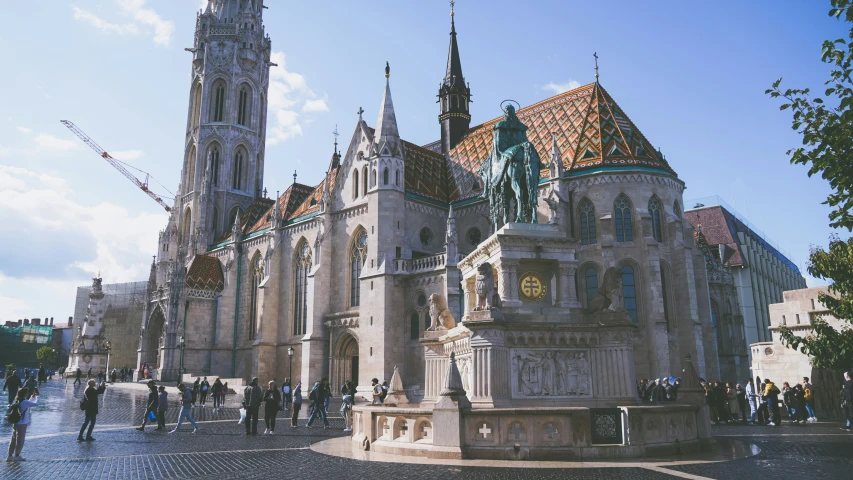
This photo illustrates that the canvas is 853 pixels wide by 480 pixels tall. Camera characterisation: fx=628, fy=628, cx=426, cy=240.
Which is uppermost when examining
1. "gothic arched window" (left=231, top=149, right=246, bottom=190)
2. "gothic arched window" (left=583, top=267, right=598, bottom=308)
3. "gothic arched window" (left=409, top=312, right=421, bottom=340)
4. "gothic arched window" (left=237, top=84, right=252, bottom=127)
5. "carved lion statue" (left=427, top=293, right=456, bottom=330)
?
"gothic arched window" (left=237, top=84, right=252, bottom=127)

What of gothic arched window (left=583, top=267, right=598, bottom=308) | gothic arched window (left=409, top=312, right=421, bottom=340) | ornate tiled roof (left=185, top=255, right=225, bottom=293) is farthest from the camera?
ornate tiled roof (left=185, top=255, right=225, bottom=293)

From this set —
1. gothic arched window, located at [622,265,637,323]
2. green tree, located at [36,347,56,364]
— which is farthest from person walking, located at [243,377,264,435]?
green tree, located at [36,347,56,364]

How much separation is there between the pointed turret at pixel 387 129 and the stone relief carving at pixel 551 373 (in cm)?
2386

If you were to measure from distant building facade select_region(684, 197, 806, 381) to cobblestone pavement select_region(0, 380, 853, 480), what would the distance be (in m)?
24.2

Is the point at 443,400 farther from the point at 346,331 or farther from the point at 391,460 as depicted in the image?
the point at 346,331

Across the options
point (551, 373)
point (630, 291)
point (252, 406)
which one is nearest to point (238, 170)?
point (630, 291)

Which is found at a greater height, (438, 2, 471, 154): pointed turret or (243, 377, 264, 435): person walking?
(438, 2, 471, 154): pointed turret

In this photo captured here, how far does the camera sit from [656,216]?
30.5 meters

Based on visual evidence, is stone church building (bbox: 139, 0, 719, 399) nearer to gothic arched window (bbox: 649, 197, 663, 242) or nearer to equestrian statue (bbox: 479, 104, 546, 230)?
gothic arched window (bbox: 649, 197, 663, 242)

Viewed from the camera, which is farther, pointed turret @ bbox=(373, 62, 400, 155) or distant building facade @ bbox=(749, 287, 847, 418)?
pointed turret @ bbox=(373, 62, 400, 155)

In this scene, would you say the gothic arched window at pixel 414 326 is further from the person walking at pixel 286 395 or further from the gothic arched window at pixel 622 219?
the gothic arched window at pixel 622 219

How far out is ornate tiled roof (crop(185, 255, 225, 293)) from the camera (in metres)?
45.0

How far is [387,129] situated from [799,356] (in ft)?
74.5

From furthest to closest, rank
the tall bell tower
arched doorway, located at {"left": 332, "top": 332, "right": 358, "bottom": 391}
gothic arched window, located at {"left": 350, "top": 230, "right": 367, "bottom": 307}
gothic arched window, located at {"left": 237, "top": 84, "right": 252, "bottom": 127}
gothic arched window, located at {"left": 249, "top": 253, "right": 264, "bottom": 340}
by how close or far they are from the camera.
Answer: gothic arched window, located at {"left": 237, "top": 84, "right": 252, "bottom": 127} < the tall bell tower < gothic arched window, located at {"left": 249, "top": 253, "right": 264, "bottom": 340} < gothic arched window, located at {"left": 350, "top": 230, "right": 367, "bottom": 307} < arched doorway, located at {"left": 332, "top": 332, "right": 358, "bottom": 391}
